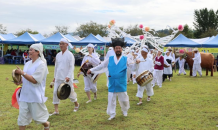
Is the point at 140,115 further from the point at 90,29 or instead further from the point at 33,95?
the point at 90,29

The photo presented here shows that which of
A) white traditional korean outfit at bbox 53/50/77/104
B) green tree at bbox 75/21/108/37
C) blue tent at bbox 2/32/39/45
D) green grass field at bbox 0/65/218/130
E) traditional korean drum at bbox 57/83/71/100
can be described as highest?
green tree at bbox 75/21/108/37

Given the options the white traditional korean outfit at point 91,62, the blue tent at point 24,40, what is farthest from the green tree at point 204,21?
the white traditional korean outfit at point 91,62

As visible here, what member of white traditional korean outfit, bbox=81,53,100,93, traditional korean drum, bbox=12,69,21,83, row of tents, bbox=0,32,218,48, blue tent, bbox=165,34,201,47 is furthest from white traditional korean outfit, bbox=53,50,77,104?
blue tent, bbox=165,34,201,47

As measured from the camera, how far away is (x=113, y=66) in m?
5.94

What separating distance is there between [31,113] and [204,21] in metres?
58.0

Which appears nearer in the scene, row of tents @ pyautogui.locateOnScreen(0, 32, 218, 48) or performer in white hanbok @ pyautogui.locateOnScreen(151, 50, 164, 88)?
performer in white hanbok @ pyautogui.locateOnScreen(151, 50, 164, 88)

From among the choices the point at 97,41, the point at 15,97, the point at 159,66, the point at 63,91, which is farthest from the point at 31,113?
the point at 97,41

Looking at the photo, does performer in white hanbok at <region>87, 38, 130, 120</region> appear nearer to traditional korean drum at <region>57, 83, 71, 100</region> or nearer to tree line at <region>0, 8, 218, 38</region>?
traditional korean drum at <region>57, 83, 71, 100</region>

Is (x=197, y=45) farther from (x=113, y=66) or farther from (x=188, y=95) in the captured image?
(x=113, y=66)

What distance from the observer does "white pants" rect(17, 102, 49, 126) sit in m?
4.41

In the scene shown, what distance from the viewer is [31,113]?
4488 millimetres

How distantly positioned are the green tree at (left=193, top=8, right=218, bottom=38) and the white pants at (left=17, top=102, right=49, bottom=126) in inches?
2231

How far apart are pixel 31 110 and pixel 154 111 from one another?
3.48 metres

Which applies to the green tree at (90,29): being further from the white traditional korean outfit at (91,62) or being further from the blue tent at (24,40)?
the white traditional korean outfit at (91,62)
